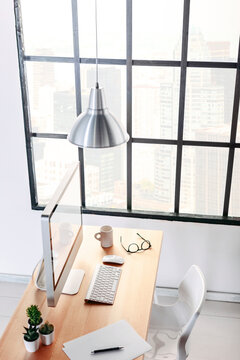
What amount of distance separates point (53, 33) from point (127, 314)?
1.81 meters

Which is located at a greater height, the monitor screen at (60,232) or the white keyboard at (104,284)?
the monitor screen at (60,232)

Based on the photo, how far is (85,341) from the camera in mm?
2414

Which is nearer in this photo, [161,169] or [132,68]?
[132,68]

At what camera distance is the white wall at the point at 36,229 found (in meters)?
3.55

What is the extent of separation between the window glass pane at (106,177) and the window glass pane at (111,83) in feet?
0.95

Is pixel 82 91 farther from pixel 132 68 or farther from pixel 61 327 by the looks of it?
pixel 61 327

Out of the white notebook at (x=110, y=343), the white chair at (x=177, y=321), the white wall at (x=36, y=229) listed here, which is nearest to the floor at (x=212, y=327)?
the white wall at (x=36, y=229)

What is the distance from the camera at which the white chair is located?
8.63 ft

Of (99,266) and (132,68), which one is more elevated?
(132,68)

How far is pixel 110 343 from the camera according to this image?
7.90ft

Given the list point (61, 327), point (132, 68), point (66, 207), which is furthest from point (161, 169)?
point (61, 327)

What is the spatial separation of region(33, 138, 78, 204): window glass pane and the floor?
2.86 ft

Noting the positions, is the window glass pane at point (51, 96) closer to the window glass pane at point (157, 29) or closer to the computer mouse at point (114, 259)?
the window glass pane at point (157, 29)

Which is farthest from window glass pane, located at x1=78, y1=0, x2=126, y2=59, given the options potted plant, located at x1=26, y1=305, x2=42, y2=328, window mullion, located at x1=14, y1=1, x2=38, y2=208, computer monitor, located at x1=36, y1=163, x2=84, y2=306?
potted plant, located at x1=26, y1=305, x2=42, y2=328
